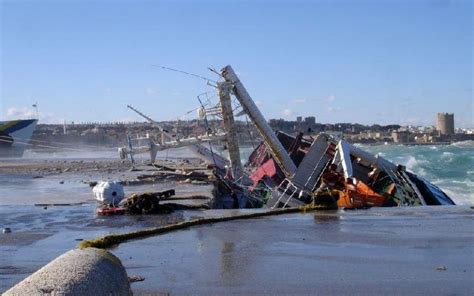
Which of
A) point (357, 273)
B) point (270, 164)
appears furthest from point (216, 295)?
point (270, 164)

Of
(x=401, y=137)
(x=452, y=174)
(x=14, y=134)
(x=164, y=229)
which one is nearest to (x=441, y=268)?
(x=164, y=229)

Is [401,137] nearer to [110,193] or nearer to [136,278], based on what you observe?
[110,193]

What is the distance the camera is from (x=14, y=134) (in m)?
71.7

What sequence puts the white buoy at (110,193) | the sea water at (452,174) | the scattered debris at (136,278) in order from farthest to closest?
the sea water at (452,174), the white buoy at (110,193), the scattered debris at (136,278)

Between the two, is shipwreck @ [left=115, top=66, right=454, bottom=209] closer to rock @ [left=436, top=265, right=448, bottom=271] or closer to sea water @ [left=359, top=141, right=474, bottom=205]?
sea water @ [left=359, top=141, right=474, bottom=205]

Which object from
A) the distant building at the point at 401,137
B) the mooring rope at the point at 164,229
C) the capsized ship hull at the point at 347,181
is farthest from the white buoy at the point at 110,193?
the distant building at the point at 401,137

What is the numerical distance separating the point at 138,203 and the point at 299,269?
7.45 meters

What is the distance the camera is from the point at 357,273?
9633 mm

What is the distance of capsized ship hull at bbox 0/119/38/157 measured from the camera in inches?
2758

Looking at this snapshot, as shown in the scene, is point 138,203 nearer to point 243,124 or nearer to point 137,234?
point 137,234

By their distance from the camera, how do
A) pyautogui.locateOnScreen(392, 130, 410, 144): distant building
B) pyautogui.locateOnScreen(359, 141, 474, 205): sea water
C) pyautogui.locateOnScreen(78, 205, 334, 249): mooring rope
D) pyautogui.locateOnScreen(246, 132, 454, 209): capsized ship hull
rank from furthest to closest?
pyautogui.locateOnScreen(392, 130, 410, 144): distant building < pyautogui.locateOnScreen(359, 141, 474, 205): sea water < pyautogui.locateOnScreen(246, 132, 454, 209): capsized ship hull < pyautogui.locateOnScreen(78, 205, 334, 249): mooring rope

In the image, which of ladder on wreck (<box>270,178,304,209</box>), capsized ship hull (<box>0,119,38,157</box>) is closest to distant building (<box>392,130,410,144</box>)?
capsized ship hull (<box>0,119,38,157</box>)

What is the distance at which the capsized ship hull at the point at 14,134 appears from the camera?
7006 centimetres

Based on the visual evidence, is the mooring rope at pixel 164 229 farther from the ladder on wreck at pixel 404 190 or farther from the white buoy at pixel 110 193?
the ladder on wreck at pixel 404 190
